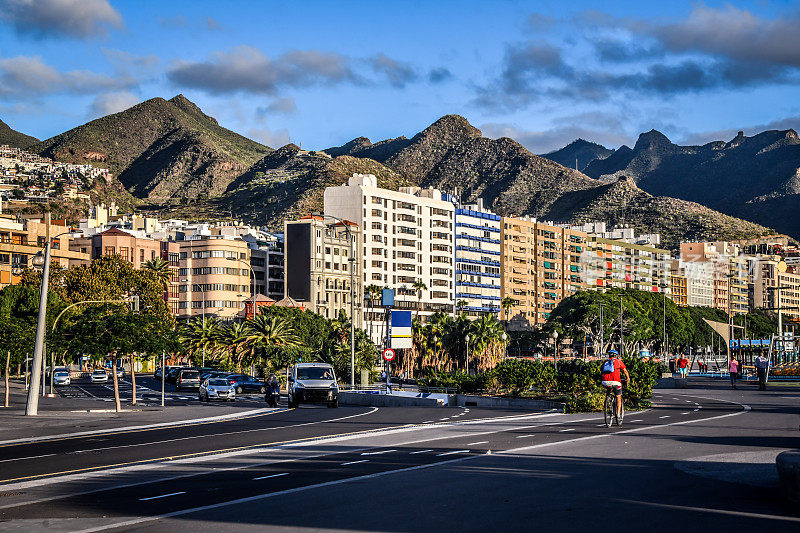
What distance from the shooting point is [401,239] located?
188875mm

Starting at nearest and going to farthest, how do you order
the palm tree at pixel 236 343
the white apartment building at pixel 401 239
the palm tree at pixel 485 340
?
the palm tree at pixel 236 343
the palm tree at pixel 485 340
the white apartment building at pixel 401 239

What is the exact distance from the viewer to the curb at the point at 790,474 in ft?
36.4

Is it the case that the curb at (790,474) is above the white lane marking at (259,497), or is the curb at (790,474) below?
above

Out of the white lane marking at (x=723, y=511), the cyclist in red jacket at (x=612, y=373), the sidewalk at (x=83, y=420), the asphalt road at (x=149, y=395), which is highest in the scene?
the cyclist in red jacket at (x=612, y=373)

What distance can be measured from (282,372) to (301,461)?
87133mm

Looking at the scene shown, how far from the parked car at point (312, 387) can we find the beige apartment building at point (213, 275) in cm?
12443

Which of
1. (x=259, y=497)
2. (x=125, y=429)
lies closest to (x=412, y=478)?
(x=259, y=497)

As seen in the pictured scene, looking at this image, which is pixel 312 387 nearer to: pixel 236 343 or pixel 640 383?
pixel 640 383

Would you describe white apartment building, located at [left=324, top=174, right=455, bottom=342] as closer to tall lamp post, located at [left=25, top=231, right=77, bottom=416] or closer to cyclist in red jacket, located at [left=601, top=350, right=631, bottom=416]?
tall lamp post, located at [left=25, top=231, right=77, bottom=416]

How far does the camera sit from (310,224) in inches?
6590

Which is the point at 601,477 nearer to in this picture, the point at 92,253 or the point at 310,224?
the point at 310,224

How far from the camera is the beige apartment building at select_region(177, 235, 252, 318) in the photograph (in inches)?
6585

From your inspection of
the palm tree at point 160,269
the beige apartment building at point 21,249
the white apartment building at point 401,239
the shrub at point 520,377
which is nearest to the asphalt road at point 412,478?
the shrub at point 520,377

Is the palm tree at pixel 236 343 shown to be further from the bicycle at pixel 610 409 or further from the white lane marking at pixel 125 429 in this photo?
the bicycle at pixel 610 409
